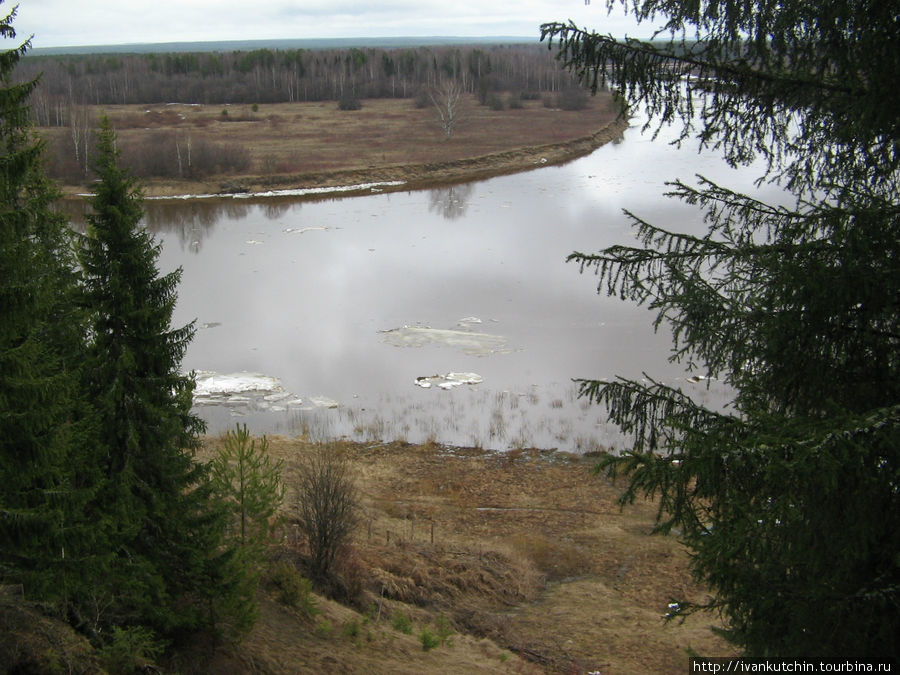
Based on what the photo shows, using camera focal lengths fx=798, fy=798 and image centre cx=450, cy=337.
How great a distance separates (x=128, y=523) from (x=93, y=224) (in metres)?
2.55

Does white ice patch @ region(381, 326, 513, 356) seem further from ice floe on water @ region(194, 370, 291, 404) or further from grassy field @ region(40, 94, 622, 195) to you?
grassy field @ region(40, 94, 622, 195)

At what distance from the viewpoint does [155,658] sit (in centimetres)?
654

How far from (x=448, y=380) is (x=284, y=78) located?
2803 inches

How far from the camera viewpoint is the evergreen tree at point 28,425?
215 inches

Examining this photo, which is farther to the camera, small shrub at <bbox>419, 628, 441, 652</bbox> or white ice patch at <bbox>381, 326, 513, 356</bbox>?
white ice patch at <bbox>381, 326, 513, 356</bbox>

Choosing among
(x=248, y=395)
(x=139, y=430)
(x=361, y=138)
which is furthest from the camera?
(x=361, y=138)

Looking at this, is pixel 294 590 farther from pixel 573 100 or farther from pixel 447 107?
pixel 573 100

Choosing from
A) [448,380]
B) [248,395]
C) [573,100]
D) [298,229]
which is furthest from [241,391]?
[573,100]

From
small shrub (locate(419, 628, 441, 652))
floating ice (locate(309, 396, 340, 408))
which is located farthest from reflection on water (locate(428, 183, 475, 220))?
small shrub (locate(419, 628, 441, 652))

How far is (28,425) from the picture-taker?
5.59 m

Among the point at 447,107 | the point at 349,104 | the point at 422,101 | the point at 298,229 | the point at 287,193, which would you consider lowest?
the point at 298,229

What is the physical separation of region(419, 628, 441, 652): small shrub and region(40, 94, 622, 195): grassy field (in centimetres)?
3491

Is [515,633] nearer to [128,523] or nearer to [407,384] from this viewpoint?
[128,523]

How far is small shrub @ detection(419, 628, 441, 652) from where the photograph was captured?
8.47 metres
